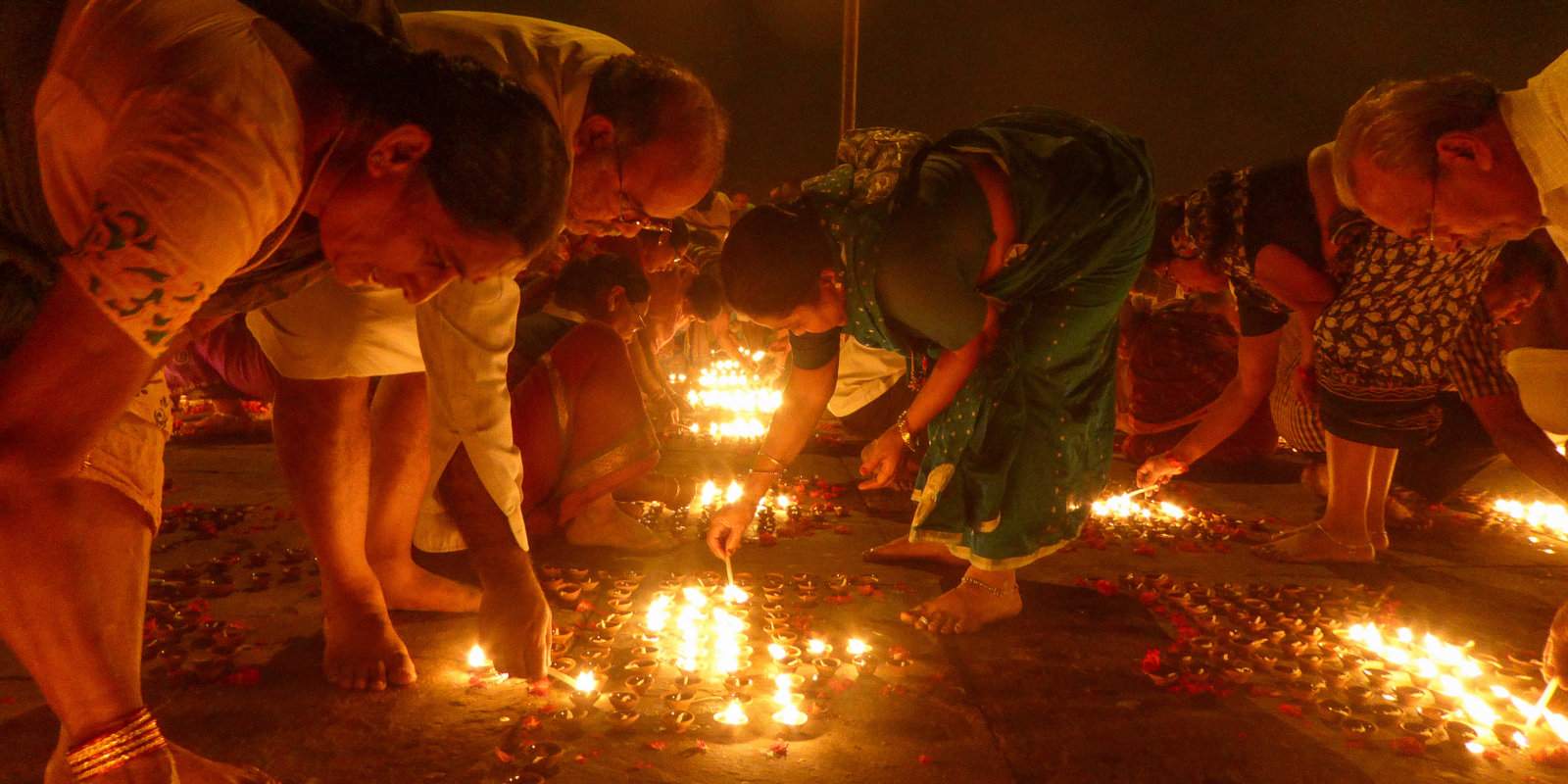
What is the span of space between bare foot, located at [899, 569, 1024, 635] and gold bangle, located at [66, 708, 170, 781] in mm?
2148

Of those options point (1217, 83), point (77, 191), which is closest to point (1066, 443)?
point (77, 191)

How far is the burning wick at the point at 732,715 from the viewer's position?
7.52 ft

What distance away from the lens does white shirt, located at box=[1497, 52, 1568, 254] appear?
1.80 m

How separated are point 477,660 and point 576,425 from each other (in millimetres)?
1368

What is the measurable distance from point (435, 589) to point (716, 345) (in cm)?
635

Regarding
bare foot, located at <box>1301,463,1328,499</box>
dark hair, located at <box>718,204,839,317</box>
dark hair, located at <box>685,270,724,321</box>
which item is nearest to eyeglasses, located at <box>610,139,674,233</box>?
dark hair, located at <box>718,204,839,317</box>

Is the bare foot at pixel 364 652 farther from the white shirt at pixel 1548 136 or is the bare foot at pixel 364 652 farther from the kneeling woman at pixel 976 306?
the white shirt at pixel 1548 136

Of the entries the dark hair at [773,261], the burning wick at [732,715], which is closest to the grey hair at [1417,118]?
the dark hair at [773,261]

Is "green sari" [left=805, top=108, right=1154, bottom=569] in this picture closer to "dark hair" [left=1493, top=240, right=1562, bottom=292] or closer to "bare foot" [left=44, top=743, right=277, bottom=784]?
"bare foot" [left=44, top=743, right=277, bottom=784]

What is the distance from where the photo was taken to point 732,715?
232 centimetres

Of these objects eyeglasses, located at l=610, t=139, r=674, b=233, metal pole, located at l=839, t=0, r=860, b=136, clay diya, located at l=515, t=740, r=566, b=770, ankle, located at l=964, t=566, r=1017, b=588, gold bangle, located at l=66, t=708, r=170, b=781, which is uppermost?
metal pole, located at l=839, t=0, r=860, b=136

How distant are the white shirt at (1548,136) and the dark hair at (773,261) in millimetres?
1608

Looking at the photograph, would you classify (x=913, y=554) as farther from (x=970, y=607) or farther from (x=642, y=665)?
(x=642, y=665)

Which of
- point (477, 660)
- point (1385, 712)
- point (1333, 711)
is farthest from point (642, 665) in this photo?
point (1385, 712)
